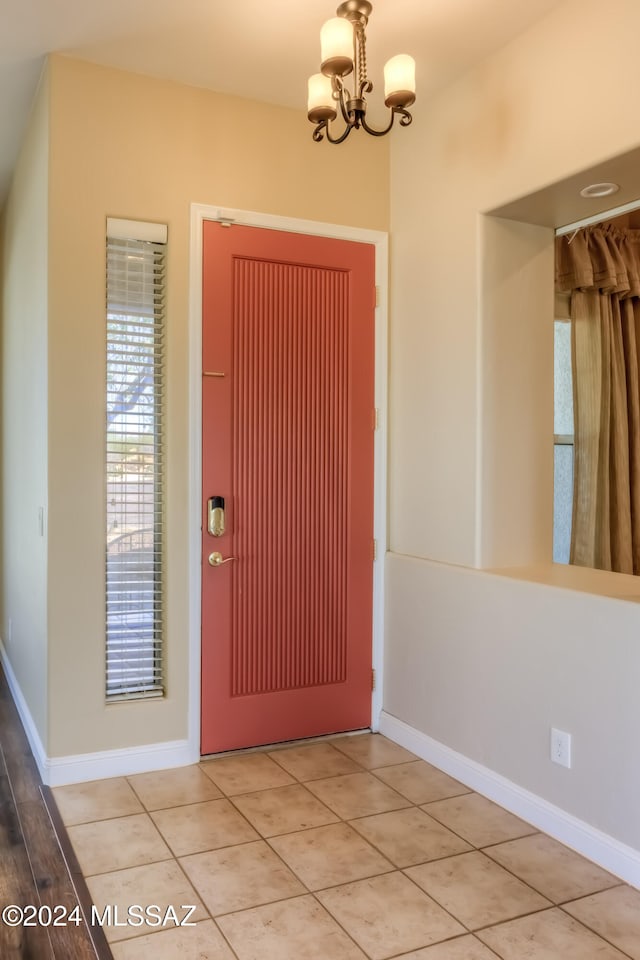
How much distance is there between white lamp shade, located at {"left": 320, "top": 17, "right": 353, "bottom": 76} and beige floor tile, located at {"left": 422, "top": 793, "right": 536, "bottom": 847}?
2.43 m

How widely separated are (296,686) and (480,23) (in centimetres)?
263

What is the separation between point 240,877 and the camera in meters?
2.28

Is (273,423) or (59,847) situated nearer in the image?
(59,847)

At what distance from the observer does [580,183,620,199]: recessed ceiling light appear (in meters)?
2.57

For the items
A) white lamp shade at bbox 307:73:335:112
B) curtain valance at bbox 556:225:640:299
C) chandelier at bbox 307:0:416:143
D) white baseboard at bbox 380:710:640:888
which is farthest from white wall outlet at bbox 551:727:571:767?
curtain valance at bbox 556:225:640:299

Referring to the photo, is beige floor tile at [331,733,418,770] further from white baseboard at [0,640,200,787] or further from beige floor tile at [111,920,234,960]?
beige floor tile at [111,920,234,960]

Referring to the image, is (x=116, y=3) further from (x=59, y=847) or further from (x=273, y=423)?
(x=59, y=847)

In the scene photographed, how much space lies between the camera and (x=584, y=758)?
96.4 inches

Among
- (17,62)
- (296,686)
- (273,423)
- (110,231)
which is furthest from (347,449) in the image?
(17,62)

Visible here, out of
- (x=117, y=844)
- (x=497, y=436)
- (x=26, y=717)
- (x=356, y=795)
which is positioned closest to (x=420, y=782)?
(x=356, y=795)

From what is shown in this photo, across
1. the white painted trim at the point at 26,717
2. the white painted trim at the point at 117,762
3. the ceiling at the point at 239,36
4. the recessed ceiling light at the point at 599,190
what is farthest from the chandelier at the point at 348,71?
the white painted trim at the point at 26,717

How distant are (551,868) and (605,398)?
242 centimetres

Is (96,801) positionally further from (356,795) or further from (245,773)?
(356,795)

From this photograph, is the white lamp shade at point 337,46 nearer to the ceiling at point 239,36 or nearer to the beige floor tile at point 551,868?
the ceiling at point 239,36
